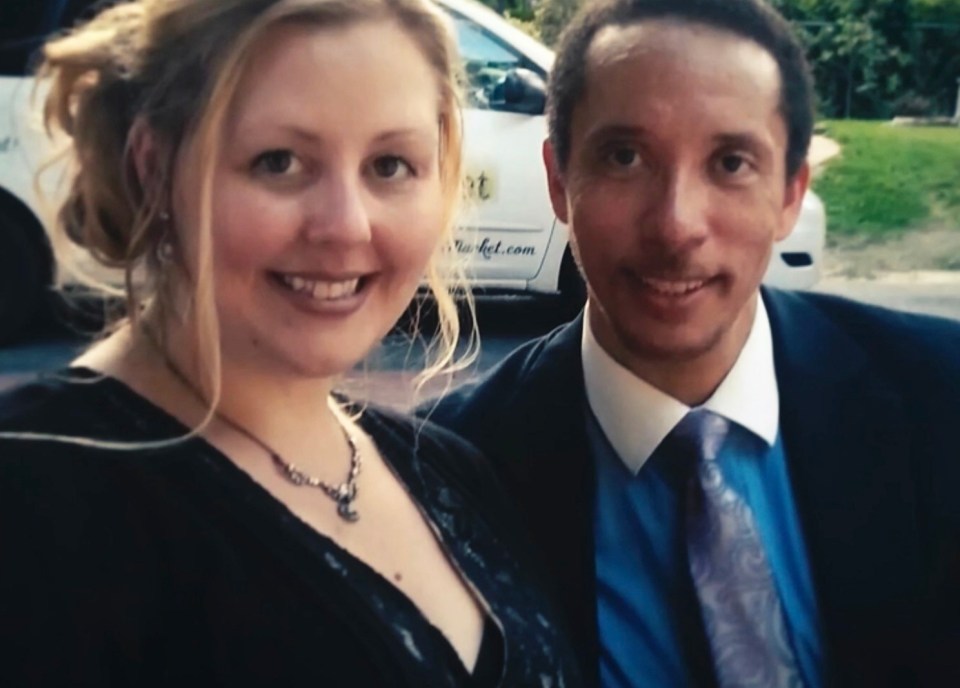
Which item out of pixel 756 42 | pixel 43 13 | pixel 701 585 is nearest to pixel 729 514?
pixel 701 585

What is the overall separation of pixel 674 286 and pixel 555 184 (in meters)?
0.22

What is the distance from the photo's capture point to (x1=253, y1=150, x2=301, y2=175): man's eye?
0.97m

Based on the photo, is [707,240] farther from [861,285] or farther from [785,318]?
[861,285]

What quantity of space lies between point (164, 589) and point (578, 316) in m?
0.76

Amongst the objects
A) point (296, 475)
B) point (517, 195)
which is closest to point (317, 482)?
point (296, 475)

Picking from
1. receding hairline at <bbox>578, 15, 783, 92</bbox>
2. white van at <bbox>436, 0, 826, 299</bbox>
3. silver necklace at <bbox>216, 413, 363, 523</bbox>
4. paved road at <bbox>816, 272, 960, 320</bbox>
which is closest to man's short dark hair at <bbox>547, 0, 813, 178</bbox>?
receding hairline at <bbox>578, 15, 783, 92</bbox>

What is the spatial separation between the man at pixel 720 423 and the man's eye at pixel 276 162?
44 cm

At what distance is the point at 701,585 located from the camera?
127 cm

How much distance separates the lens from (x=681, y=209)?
1.28 meters

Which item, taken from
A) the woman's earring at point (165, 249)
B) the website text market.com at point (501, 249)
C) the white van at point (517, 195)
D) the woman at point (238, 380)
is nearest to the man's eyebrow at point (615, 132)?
the woman at point (238, 380)

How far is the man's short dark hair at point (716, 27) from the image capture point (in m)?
1.32

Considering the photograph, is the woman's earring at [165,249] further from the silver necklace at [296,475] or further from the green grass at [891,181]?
Result: the green grass at [891,181]

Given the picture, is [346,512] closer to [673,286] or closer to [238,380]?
[238,380]

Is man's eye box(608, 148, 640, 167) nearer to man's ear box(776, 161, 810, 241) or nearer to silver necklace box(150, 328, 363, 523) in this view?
man's ear box(776, 161, 810, 241)
